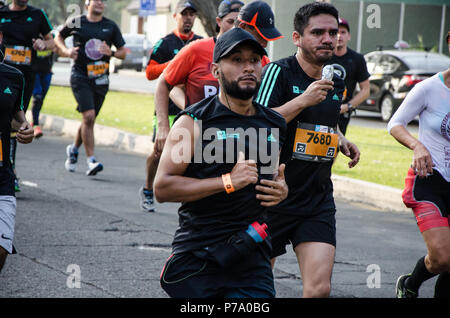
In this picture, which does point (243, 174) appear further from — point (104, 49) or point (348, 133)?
point (348, 133)

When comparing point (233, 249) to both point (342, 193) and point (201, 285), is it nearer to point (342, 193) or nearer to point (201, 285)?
point (201, 285)

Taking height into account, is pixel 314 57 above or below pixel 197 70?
above

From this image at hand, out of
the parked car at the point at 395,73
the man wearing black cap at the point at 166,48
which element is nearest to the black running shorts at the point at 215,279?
the man wearing black cap at the point at 166,48

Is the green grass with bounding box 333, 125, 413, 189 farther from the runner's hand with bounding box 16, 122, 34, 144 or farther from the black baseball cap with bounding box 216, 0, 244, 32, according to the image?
the runner's hand with bounding box 16, 122, 34, 144

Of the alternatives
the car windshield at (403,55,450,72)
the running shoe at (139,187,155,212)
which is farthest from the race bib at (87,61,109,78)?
the car windshield at (403,55,450,72)

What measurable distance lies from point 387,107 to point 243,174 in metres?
15.8

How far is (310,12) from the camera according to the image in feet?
15.7

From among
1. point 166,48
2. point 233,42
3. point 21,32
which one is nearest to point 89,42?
point 21,32

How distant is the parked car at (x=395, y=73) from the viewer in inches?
713

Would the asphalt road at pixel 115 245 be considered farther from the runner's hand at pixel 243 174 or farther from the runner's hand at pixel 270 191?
the runner's hand at pixel 243 174

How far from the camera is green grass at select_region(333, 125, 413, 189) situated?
10500 millimetres

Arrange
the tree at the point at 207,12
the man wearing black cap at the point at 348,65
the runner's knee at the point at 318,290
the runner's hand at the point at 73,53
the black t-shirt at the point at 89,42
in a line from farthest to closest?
the tree at the point at 207,12
the black t-shirt at the point at 89,42
the runner's hand at the point at 73,53
the man wearing black cap at the point at 348,65
the runner's knee at the point at 318,290

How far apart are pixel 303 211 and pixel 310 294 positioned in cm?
57

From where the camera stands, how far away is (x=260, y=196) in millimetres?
3637
